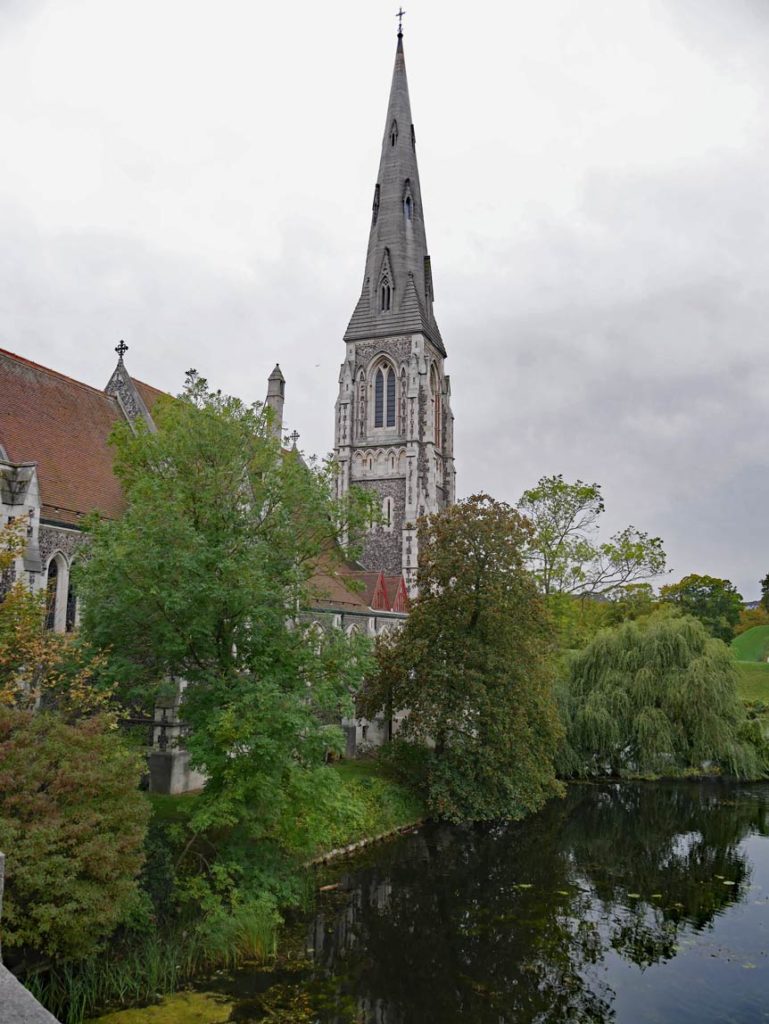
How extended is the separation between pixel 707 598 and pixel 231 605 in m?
58.4

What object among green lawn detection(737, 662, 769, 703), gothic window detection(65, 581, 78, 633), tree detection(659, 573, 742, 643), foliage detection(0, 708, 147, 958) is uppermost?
tree detection(659, 573, 742, 643)

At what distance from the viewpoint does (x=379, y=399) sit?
4359 centimetres

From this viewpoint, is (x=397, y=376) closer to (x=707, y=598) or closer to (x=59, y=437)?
(x=59, y=437)

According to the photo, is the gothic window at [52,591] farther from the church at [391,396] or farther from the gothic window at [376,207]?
the gothic window at [376,207]

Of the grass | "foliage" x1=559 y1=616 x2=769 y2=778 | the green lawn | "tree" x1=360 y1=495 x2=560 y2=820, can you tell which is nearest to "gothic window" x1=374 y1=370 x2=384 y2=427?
"foliage" x1=559 y1=616 x2=769 y2=778

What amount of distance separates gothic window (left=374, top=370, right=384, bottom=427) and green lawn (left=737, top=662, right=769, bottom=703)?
75.4 ft

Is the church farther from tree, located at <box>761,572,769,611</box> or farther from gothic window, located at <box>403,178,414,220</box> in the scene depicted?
tree, located at <box>761,572,769,611</box>

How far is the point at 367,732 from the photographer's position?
87.4 ft

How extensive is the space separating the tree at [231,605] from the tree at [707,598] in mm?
53213

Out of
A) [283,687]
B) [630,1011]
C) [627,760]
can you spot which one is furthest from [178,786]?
[627,760]

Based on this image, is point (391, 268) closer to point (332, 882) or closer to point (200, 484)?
point (200, 484)

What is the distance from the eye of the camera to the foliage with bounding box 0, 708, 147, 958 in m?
8.52

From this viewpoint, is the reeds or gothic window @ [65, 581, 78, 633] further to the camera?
gothic window @ [65, 581, 78, 633]

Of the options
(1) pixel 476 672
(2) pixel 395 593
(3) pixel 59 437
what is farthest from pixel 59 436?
(2) pixel 395 593
